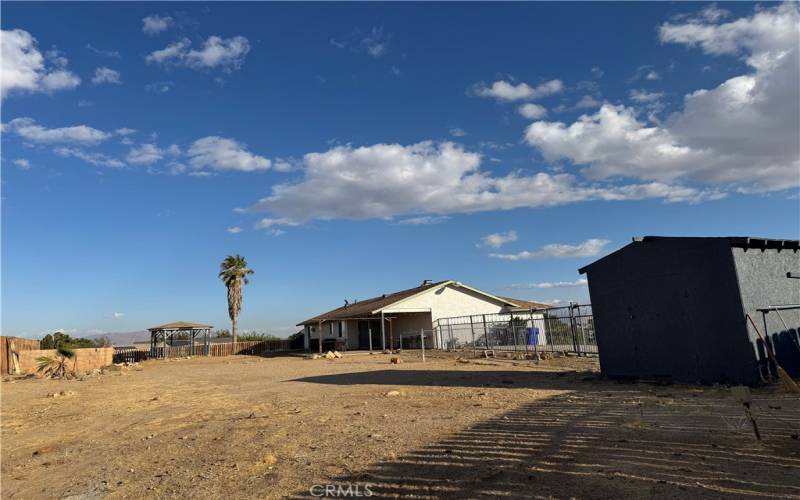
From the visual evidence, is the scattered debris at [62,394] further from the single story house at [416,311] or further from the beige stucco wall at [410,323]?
the beige stucco wall at [410,323]

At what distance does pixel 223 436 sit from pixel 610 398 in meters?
7.44

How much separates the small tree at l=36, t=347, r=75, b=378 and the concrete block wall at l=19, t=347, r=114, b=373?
0.46 m

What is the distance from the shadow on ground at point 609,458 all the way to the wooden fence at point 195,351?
42.9 m

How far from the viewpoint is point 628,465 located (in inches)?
203

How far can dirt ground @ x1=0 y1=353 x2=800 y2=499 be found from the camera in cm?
488

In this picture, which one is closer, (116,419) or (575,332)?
(116,419)

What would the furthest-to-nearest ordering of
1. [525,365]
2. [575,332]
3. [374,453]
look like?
1. [575,332]
2. [525,365]
3. [374,453]

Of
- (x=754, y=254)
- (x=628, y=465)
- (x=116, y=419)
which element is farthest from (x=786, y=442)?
(x=116, y=419)

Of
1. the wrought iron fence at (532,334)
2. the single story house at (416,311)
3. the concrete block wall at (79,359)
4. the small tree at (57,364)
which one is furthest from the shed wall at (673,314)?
the concrete block wall at (79,359)

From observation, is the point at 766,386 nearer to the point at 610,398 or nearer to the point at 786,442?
the point at 610,398

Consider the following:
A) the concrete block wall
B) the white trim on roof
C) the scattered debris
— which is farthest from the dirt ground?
the white trim on roof

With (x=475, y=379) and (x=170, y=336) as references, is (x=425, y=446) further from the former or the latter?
(x=170, y=336)

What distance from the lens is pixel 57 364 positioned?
1040 inches

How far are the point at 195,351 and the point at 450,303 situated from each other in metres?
25.2
